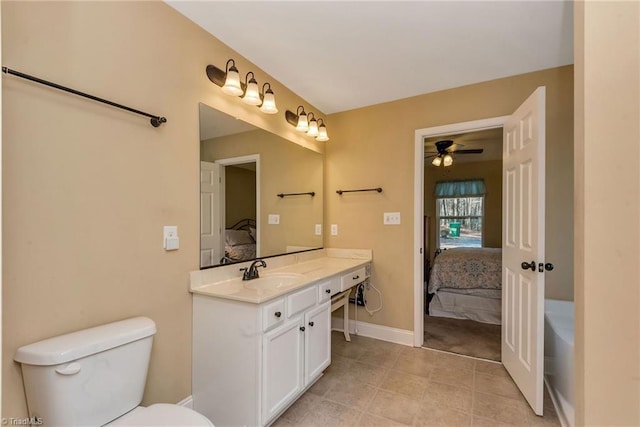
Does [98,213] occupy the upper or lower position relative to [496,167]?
lower

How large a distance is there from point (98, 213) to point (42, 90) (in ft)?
1.72

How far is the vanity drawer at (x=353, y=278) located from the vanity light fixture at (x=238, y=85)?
1.45 metres

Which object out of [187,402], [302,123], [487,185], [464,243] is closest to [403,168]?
[302,123]

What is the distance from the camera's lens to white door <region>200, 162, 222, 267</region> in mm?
1801

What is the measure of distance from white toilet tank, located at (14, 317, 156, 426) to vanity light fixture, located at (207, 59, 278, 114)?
1443mm

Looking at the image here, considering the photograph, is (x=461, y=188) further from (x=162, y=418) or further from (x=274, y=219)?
(x=162, y=418)

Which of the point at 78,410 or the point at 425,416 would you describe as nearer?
the point at 78,410

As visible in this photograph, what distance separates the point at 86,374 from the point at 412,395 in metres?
1.84

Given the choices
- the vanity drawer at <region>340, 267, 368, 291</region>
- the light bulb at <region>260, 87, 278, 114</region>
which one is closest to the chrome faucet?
the vanity drawer at <region>340, 267, 368, 291</region>

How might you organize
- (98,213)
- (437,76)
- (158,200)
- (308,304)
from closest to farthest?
(98,213)
(158,200)
(308,304)
(437,76)

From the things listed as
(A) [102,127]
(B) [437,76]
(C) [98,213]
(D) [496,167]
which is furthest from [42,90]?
(D) [496,167]

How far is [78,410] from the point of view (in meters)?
1.09

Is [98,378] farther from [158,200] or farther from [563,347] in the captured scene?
[563,347]

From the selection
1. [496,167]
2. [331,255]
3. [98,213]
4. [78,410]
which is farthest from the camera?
[496,167]
